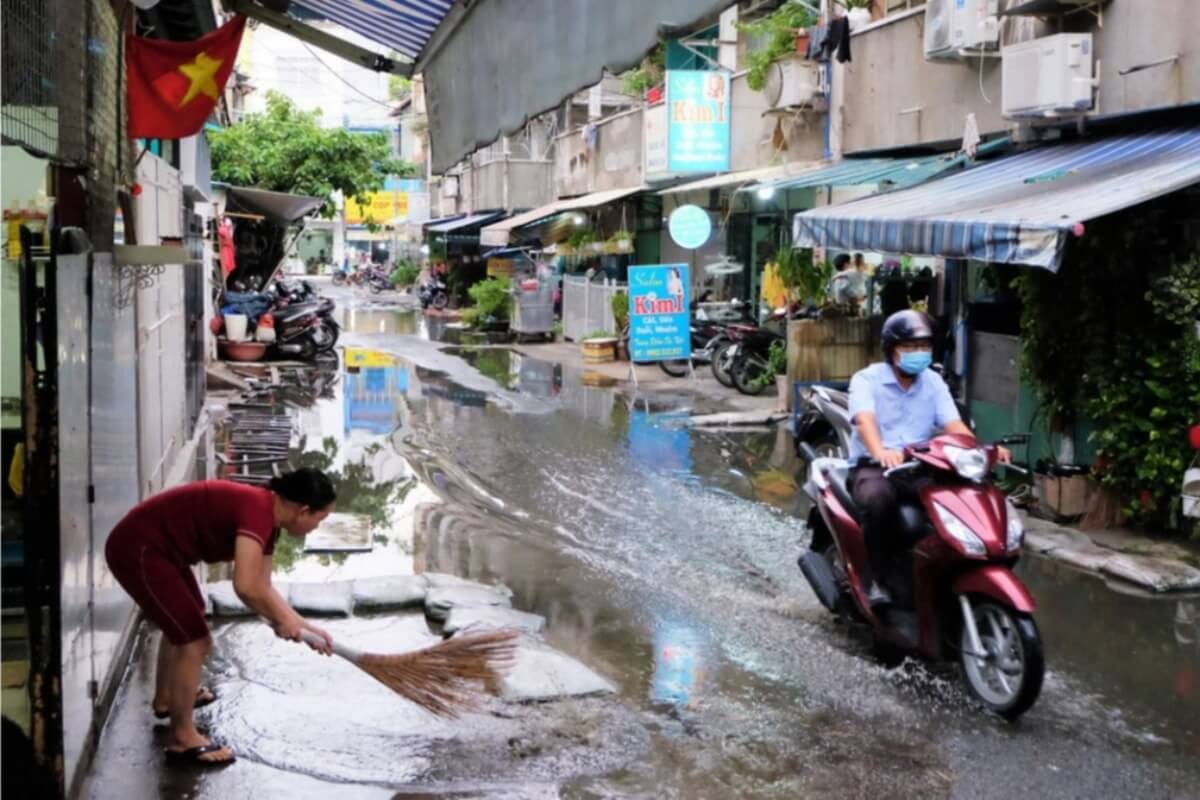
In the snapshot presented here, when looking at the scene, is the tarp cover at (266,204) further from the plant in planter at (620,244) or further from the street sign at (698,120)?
the street sign at (698,120)

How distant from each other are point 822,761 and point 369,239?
8187cm

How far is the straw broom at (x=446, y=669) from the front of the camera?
4.95 metres

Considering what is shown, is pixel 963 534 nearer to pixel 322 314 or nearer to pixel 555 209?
pixel 322 314

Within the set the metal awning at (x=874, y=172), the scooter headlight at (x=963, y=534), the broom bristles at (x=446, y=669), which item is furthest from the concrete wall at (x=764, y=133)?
the broom bristles at (x=446, y=669)

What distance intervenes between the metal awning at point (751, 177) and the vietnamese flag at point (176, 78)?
9.82 m

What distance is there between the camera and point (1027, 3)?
10617mm

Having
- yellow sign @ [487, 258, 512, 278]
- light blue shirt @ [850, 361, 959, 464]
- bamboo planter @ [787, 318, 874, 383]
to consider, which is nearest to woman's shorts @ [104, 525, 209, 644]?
light blue shirt @ [850, 361, 959, 464]

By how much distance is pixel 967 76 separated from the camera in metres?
12.8

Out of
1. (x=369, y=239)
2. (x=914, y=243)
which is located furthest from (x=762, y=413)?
(x=369, y=239)

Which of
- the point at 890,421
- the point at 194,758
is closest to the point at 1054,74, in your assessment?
the point at 890,421

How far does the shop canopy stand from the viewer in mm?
24886

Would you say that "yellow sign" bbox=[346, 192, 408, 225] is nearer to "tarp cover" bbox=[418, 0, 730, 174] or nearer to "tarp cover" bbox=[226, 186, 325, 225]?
"tarp cover" bbox=[226, 186, 325, 225]

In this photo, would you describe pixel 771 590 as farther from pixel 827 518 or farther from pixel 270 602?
pixel 270 602

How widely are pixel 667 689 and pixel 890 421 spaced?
1.69 meters
